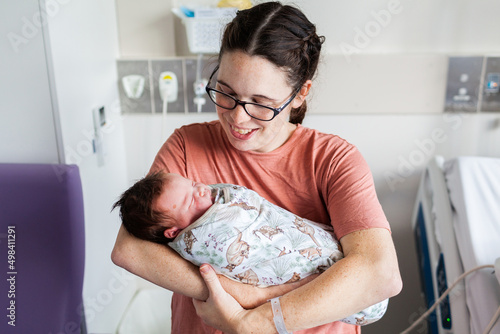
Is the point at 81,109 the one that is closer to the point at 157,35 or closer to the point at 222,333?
the point at 157,35

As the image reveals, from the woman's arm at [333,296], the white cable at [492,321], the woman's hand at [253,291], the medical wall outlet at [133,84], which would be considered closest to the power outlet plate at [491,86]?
the white cable at [492,321]

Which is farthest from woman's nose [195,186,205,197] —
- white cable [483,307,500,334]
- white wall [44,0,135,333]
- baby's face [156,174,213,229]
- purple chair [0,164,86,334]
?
white cable [483,307,500,334]

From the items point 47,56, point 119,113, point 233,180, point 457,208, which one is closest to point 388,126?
point 457,208

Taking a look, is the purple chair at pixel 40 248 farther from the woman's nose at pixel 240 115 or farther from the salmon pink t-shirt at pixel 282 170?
the woman's nose at pixel 240 115

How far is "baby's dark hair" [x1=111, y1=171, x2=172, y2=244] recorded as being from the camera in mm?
1053

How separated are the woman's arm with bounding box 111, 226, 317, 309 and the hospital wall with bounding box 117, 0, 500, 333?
1152mm

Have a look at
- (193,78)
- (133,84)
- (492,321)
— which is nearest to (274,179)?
(492,321)

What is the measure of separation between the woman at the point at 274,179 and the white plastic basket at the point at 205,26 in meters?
0.83

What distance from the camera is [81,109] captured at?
1715 mm

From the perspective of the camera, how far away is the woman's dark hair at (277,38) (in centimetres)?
107

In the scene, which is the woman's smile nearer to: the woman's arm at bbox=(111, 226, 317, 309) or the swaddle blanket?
the swaddle blanket

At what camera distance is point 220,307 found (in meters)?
0.99

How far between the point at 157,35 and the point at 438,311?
1681 millimetres

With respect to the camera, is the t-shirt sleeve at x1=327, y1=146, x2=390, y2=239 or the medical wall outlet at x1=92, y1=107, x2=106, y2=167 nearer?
the t-shirt sleeve at x1=327, y1=146, x2=390, y2=239
